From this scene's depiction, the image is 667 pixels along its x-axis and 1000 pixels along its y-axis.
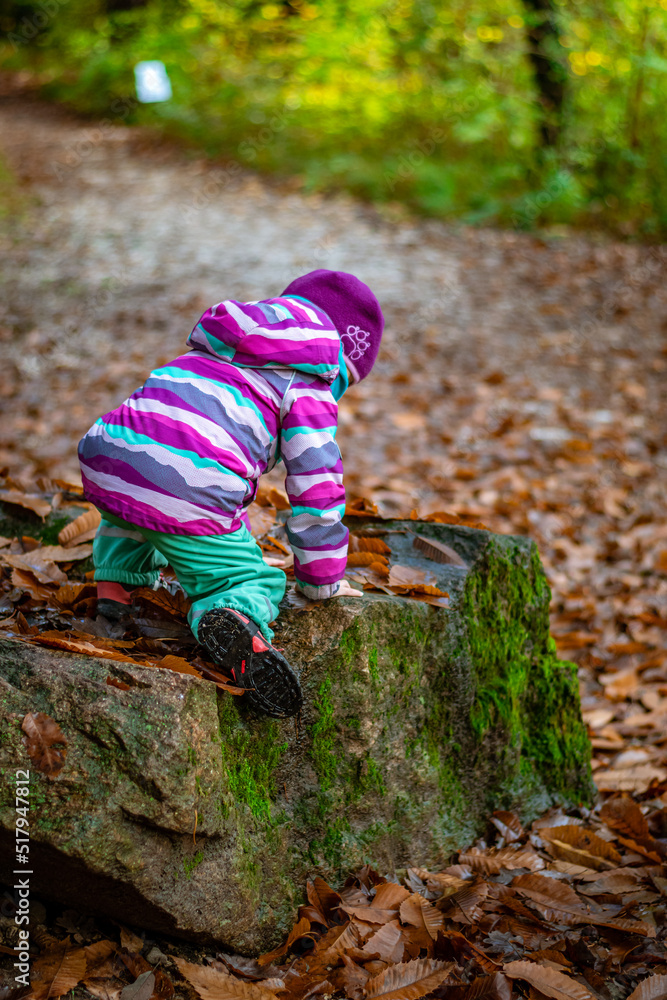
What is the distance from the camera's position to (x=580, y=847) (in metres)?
2.80

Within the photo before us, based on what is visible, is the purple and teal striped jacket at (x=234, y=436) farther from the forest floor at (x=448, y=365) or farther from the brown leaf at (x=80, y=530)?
the forest floor at (x=448, y=365)

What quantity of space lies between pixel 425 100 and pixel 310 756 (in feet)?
35.9

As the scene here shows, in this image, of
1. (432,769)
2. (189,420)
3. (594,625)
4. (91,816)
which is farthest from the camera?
(594,625)

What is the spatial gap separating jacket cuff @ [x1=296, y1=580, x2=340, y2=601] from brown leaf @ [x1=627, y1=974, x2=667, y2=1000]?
1.29 m

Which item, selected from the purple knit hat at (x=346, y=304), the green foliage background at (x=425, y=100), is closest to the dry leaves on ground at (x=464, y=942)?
the purple knit hat at (x=346, y=304)

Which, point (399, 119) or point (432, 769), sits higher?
point (399, 119)

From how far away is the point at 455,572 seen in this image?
2.75 m

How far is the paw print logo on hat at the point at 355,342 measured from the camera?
239 centimetres

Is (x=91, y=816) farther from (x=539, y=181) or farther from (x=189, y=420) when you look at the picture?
(x=539, y=181)

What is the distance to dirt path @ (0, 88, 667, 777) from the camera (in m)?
4.84

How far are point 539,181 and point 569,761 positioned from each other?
28.3 feet

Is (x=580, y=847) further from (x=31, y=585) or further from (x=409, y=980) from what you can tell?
(x=31, y=585)

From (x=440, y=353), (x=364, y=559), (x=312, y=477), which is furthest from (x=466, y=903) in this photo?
(x=440, y=353)

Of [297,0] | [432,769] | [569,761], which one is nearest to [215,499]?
[432,769]
